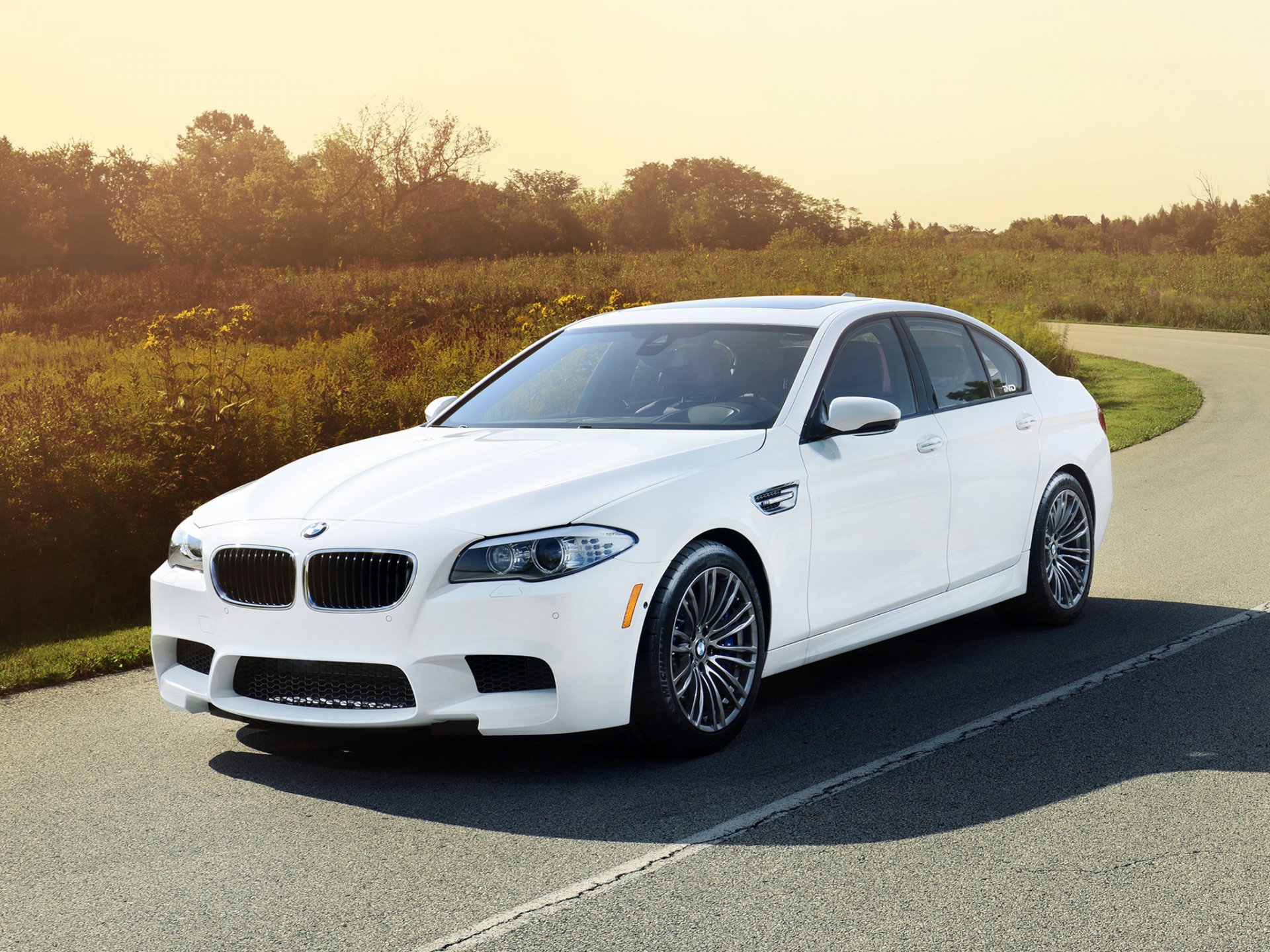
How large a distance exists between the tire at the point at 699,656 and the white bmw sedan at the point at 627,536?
0.01 meters

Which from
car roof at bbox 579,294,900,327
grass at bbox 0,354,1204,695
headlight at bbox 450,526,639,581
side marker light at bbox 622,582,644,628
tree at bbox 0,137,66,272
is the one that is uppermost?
tree at bbox 0,137,66,272

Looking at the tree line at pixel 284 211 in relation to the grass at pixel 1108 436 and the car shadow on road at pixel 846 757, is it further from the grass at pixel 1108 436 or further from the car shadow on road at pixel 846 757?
the car shadow on road at pixel 846 757

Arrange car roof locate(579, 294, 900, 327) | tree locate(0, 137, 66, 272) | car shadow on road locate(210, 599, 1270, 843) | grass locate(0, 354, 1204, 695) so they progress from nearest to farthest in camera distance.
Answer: car shadow on road locate(210, 599, 1270, 843), car roof locate(579, 294, 900, 327), grass locate(0, 354, 1204, 695), tree locate(0, 137, 66, 272)

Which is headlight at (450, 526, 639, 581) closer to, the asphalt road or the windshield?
the asphalt road

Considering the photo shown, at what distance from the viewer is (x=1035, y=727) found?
5625 millimetres

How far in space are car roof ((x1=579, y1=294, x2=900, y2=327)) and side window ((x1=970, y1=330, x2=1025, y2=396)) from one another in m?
0.76

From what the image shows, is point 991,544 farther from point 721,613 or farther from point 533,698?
point 533,698

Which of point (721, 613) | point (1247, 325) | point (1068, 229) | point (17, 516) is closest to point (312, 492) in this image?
point (721, 613)

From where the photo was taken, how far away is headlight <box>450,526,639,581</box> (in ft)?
15.7

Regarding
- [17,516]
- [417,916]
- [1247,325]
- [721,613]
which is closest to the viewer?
[417,916]

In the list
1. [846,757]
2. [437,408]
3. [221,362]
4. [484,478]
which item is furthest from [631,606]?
[221,362]

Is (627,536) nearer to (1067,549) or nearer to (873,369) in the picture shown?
(873,369)

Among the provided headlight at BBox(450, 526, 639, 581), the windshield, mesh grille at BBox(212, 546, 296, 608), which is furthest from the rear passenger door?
mesh grille at BBox(212, 546, 296, 608)

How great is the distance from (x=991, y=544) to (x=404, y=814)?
3565 millimetres
